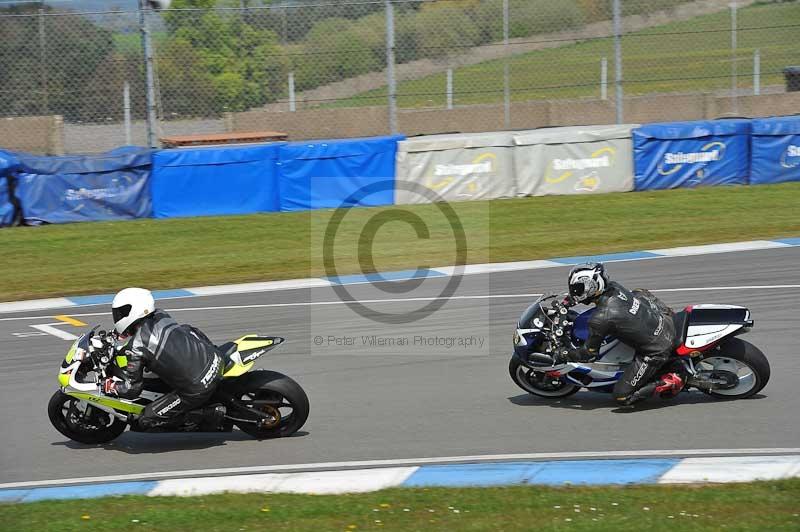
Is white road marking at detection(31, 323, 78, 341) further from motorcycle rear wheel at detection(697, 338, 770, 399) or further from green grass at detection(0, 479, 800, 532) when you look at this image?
motorcycle rear wheel at detection(697, 338, 770, 399)

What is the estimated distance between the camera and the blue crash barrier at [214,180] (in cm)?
1897

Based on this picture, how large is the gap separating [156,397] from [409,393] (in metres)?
2.41

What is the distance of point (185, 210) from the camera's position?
19.3 meters

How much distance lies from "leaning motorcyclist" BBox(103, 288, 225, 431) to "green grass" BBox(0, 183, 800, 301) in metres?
7.13

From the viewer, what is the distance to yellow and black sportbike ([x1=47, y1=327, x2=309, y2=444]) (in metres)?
8.34

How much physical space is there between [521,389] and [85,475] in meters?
3.94

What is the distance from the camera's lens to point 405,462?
7.95 meters

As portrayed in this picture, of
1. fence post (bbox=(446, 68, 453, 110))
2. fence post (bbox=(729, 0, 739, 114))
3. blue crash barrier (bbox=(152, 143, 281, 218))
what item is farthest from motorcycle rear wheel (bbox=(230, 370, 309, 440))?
fence post (bbox=(729, 0, 739, 114))

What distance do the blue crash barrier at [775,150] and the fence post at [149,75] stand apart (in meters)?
11.4

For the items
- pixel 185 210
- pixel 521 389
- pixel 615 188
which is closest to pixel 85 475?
pixel 521 389

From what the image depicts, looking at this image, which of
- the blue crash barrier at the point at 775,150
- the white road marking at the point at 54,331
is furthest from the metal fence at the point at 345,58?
the white road marking at the point at 54,331

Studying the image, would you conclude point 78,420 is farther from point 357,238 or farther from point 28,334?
point 357,238

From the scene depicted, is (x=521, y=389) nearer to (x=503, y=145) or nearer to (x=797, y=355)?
(x=797, y=355)

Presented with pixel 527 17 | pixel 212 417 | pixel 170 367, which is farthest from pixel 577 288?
pixel 527 17
